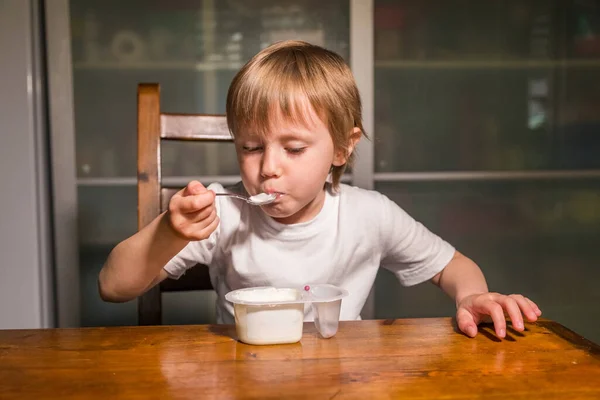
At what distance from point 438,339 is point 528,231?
1.47 meters

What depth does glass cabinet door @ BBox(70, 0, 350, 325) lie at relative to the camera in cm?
186

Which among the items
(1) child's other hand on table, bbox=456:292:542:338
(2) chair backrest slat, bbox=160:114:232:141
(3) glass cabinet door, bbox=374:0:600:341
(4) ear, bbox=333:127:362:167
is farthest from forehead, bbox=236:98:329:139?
(3) glass cabinet door, bbox=374:0:600:341

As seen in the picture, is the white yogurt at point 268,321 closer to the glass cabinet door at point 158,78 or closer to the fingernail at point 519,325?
the fingernail at point 519,325

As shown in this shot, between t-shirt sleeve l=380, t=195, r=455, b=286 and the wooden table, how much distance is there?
12.9 inches

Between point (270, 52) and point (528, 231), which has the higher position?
point (270, 52)

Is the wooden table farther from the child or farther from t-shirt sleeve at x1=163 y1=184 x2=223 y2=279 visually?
t-shirt sleeve at x1=163 y1=184 x2=223 y2=279

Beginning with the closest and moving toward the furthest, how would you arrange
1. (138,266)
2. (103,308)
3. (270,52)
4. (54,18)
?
(138,266) → (270,52) → (54,18) → (103,308)

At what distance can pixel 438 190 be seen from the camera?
78.0 inches

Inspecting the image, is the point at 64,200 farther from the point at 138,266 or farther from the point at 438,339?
the point at 438,339

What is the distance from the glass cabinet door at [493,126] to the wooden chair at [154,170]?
0.95 metres

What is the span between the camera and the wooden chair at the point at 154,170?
1032mm

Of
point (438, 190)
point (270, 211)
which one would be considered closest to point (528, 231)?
point (438, 190)

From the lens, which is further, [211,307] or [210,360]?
[211,307]

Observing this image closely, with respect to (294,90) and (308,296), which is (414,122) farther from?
(308,296)
